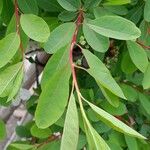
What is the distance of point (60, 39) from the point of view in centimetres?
73

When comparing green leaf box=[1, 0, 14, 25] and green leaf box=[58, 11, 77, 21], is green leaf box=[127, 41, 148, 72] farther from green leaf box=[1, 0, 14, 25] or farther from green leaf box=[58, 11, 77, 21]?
green leaf box=[1, 0, 14, 25]

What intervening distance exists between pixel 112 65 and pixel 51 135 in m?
0.26

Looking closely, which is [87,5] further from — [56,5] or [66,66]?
[66,66]

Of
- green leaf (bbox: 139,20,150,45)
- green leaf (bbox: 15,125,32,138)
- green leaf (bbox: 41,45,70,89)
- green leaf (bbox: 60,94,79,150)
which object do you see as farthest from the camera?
green leaf (bbox: 15,125,32,138)

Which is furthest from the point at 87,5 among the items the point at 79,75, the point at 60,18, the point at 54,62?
the point at 79,75

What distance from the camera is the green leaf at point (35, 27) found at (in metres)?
0.69

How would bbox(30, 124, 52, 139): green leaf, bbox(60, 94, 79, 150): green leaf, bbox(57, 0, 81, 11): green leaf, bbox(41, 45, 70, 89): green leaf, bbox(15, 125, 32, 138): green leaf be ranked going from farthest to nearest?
bbox(15, 125, 32, 138): green leaf, bbox(30, 124, 52, 139): green leaf, bbox(57, 0, 81, 11): green leaf, bbox(41, 45, 70, 89): green leaf, bbox(60, 94, 79, 150): green leaf

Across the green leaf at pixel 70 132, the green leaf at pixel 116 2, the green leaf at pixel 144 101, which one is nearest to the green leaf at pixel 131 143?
the green leaf at pixel 144 101

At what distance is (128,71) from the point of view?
0.99 metres

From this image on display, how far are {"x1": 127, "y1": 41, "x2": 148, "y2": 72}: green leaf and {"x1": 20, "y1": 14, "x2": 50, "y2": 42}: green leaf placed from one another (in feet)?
0.73

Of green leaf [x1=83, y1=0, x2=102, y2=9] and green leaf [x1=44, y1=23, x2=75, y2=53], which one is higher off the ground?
green leaf [x1=83, y1=0, x2=102, y2=9]

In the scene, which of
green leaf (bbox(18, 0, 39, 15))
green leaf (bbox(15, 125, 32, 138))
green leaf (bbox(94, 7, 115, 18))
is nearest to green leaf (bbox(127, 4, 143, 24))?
green leaf (bbox(94, 7, 115, 18))

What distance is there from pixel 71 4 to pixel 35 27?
105 mm

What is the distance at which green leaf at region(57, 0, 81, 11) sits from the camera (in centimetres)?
78
